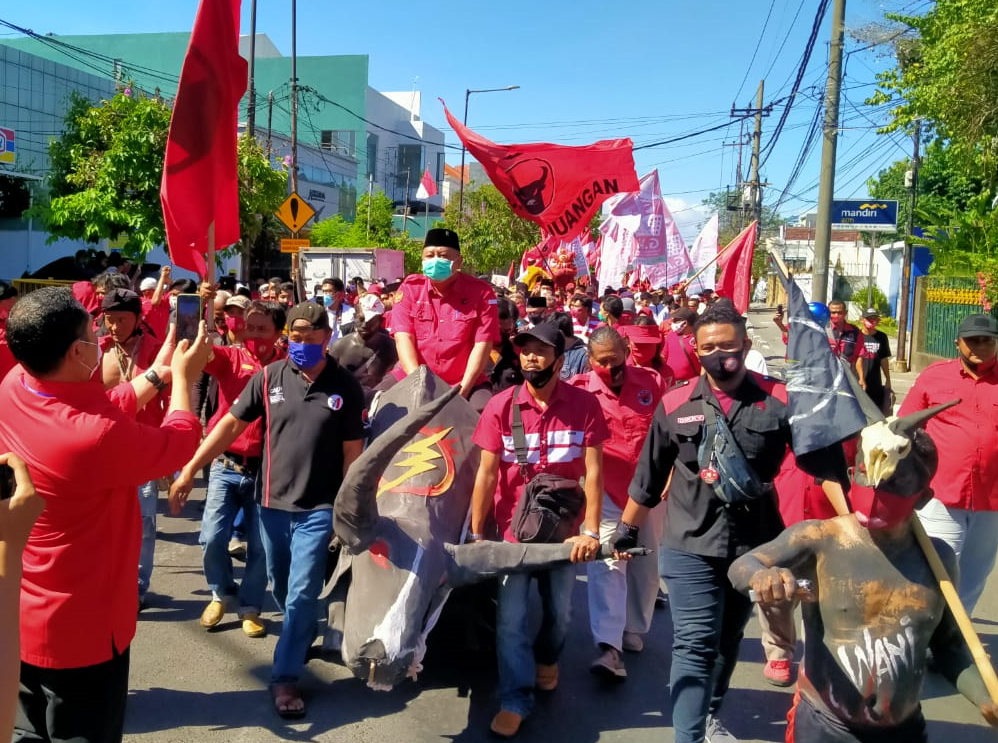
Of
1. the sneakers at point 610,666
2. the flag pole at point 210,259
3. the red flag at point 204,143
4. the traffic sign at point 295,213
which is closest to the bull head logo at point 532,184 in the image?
the traffic sign at point 295,213

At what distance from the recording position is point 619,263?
59.2 feet

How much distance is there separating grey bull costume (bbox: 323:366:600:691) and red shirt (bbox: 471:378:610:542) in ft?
0.93

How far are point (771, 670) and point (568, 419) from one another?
73.8 inches

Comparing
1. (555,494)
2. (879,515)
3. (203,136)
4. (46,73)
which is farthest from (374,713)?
(46,73)

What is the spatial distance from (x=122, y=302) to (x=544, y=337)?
2513 millimetres

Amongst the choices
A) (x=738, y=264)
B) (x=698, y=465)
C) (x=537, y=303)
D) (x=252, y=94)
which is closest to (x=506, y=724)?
(x=698, y=465)

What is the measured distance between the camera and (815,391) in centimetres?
317

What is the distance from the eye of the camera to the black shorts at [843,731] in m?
2.79

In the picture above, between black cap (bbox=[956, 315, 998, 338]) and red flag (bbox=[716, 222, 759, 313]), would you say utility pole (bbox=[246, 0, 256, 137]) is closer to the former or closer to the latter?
red flag (bbox=[716, 222, 759, 313])

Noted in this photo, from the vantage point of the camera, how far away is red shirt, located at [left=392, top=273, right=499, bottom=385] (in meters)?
5.97

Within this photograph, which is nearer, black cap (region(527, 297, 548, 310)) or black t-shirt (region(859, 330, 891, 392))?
black t-shirt (region(859, 330, 891, 392))

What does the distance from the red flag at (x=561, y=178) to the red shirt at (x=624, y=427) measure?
5.35 m

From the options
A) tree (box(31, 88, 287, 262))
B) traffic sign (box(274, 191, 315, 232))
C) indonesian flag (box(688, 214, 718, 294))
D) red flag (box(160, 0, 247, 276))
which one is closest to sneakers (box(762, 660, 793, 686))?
red flag (box(160, 0, 247, 276))

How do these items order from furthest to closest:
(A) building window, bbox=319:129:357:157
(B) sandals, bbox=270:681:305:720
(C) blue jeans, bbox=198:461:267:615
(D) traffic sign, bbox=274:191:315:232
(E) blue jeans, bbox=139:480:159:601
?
(A) building window, bbox=319:129:357:157, (D) traffic sign, bbox=274:191:315:232, (E) blue jeans, bbox=139:480:159:601, (C) blue jeans, bbox=198:461:267:615, (B) sandals, bbox=270:681:305:720
